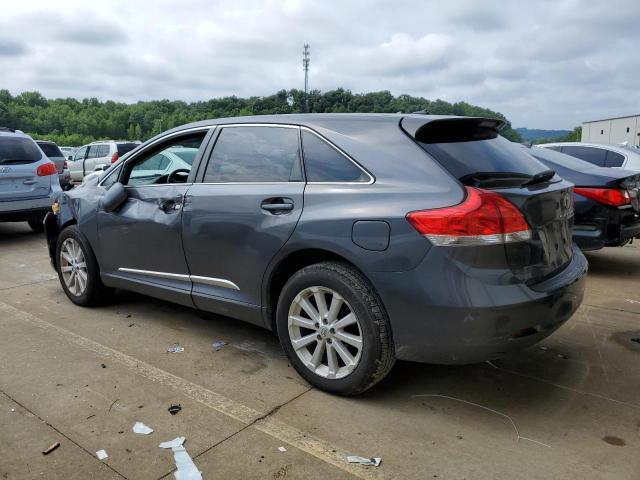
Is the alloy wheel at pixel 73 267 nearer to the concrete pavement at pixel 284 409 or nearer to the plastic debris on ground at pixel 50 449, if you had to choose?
the concrete pavement at pixel 284 409

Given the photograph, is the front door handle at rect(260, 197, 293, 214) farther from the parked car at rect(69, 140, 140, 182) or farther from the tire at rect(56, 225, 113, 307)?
the parked car at rect(69, 140, 140, 182)

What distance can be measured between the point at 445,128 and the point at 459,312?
3.63 feet

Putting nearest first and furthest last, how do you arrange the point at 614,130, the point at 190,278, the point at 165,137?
the point at 190,278 < the point at 165,137 < the point at 614,130

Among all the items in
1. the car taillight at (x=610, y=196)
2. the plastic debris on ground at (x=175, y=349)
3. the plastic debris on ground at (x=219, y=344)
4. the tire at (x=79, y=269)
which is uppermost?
the car taillight at (x=610, y=196)

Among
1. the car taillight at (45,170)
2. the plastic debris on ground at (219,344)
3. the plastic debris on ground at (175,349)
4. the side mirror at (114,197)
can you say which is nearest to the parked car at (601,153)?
the plastic debris on ground at (219,344)

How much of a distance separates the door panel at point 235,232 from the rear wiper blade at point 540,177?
129cm

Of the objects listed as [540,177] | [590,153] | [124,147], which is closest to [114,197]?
[540,177]

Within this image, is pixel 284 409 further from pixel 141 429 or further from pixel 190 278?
pixel 190 278

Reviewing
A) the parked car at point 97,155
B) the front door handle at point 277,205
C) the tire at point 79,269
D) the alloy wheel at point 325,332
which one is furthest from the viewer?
the parked car at point 97,155

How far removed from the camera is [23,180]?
26.6 feet

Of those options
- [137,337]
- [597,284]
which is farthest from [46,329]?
[597,284]

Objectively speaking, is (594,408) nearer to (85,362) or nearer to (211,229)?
(211,229)

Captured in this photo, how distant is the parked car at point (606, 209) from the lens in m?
5.63

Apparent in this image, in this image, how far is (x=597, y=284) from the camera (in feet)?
18.6
